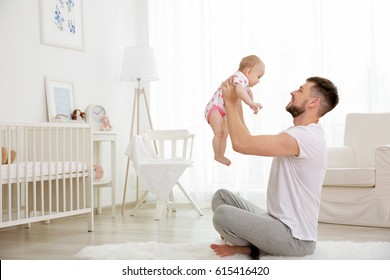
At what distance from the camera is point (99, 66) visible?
4.88m

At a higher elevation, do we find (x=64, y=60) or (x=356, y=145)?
(x=64, y=60)

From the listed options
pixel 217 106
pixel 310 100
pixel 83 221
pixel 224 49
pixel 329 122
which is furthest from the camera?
pixel 224 49

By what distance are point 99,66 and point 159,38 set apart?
2.43 feet

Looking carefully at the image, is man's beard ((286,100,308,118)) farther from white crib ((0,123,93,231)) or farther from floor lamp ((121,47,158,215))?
floor lamp ((121,47,158,215))

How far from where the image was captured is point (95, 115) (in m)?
4.70

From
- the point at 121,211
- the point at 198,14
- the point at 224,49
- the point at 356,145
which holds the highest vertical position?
the point at 198,14

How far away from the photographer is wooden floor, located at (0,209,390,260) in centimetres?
300

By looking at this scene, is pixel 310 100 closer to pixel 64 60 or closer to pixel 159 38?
pixel 64 60

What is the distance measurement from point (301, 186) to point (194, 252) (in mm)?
637

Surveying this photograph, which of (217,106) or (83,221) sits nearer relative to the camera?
(217,106)

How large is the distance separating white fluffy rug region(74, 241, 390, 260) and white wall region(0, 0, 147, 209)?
166 cm

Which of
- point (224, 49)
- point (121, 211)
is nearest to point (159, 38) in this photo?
point (224, 49)

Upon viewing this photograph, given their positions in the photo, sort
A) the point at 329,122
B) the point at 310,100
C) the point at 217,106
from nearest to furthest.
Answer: the point at 310,100 < the point at 217,106 < the point at 329,122

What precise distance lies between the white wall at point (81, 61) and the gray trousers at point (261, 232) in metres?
2.18
